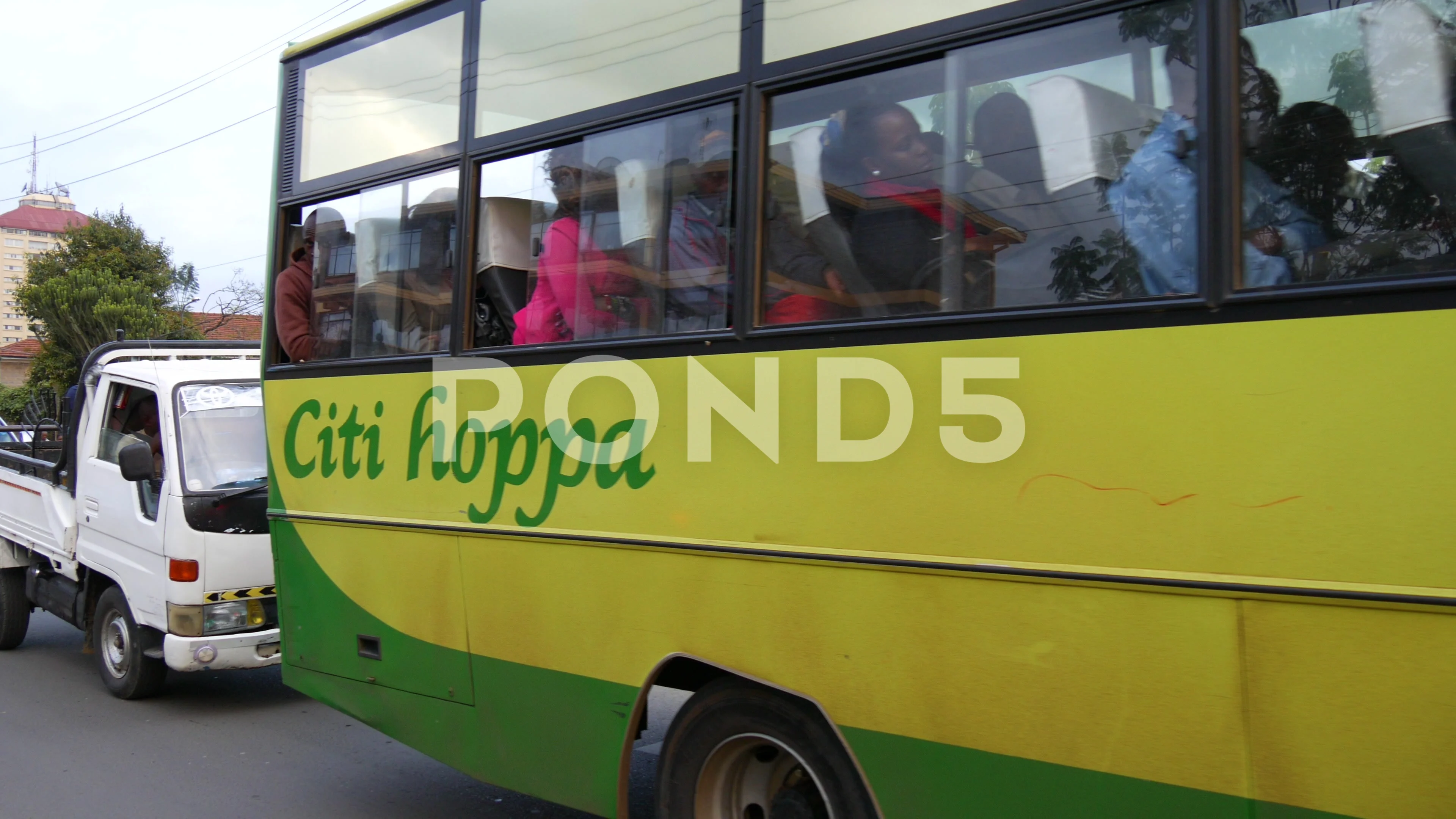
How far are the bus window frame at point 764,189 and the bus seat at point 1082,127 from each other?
0.50 feet

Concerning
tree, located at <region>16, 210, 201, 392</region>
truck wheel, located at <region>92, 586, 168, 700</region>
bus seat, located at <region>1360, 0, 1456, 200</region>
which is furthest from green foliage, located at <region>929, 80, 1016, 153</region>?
tree, located at <region>16, 210, 201, 392</region>

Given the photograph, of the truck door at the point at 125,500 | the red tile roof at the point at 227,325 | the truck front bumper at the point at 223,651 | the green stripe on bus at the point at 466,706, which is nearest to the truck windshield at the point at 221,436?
the truck door at the point at 125,500

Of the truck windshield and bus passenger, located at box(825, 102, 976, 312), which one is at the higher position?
bus passenger, located at box(825, 102, 976, 312)

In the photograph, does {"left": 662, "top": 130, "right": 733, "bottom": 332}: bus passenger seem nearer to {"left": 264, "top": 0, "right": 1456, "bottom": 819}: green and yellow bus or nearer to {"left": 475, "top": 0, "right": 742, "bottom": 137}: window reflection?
{"left": 264, "top": 0, "right": 1456, "bottom": 819}: green and yellow bus

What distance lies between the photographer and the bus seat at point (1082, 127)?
2584 mm

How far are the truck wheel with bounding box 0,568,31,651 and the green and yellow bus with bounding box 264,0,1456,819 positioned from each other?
6455 millimetres

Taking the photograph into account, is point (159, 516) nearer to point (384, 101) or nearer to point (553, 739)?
point (384, 101)

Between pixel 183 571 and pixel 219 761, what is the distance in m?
1.29

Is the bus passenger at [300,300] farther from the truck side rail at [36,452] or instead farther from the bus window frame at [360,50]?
the truck side rail at [36,452]

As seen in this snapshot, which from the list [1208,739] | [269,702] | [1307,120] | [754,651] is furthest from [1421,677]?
[269,702]

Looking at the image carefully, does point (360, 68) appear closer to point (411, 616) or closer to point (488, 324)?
point (488, 324)

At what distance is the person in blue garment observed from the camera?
2.33m

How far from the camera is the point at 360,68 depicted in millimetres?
4758

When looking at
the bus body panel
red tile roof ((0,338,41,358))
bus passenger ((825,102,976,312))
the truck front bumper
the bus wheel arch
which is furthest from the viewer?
red tile roof ((0,338,41,358))
